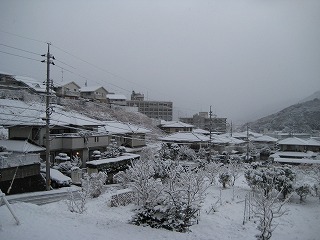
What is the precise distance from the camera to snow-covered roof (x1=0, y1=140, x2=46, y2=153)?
66.2 ft

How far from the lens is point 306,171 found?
2375 cm

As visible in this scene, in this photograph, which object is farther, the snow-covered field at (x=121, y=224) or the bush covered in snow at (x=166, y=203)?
the bush covered in snow at (x=166, y=203)

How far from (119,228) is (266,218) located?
6442 millimetres

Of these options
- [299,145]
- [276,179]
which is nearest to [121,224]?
[276,179]

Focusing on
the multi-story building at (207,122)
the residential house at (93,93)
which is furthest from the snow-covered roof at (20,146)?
the multi-story building at (207,122)

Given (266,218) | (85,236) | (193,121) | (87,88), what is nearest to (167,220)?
(85,236)

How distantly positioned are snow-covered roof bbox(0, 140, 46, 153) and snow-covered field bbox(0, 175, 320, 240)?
8304 millimetres

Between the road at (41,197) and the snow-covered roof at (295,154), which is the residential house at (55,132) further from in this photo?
the snow-covered roof at (295,154)

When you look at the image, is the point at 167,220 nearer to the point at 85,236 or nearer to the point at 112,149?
the point at 85,236

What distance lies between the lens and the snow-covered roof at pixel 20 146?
20.2 metres

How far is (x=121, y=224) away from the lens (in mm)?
10102

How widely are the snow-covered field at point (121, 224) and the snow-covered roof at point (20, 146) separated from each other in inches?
327

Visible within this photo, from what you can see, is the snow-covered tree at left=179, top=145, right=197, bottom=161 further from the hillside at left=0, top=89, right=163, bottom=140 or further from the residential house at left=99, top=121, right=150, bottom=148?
the hillside at left=0, top=89, right=163, bottom=140

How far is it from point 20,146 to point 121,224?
603 inches
